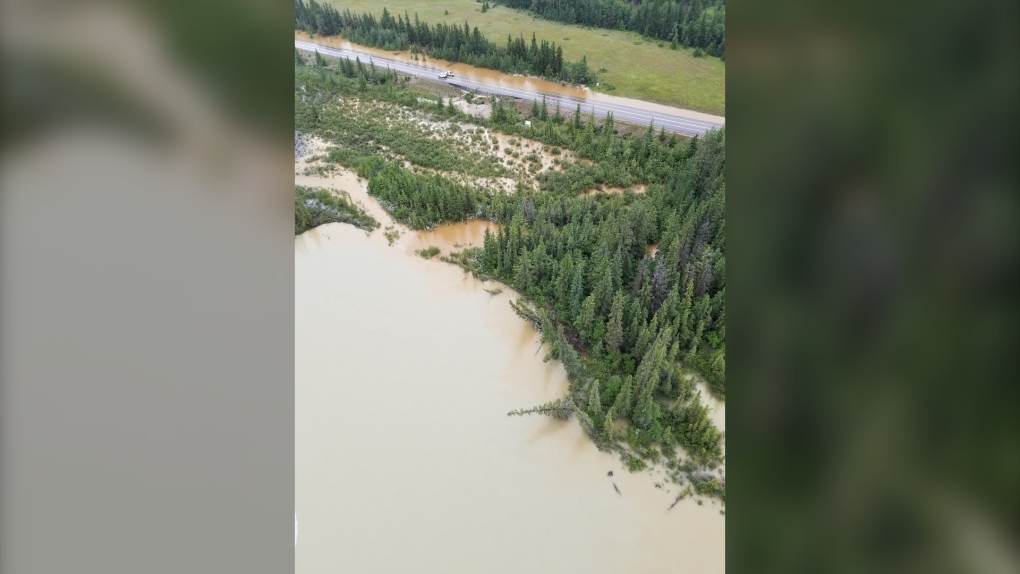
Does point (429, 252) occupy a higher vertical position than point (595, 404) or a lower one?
higher

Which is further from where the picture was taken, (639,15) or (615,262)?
(639,15)

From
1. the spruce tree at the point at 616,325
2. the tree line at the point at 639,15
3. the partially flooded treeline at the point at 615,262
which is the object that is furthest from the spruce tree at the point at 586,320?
the tree line at the point at 639,15

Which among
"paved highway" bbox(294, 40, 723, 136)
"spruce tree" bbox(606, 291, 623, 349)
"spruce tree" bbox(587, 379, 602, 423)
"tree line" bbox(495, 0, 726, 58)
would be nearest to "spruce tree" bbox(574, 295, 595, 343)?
"spruce tree" bbox(606, 291, 623, 349)

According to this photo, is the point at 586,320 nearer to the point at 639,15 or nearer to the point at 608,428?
the point at 608,428
